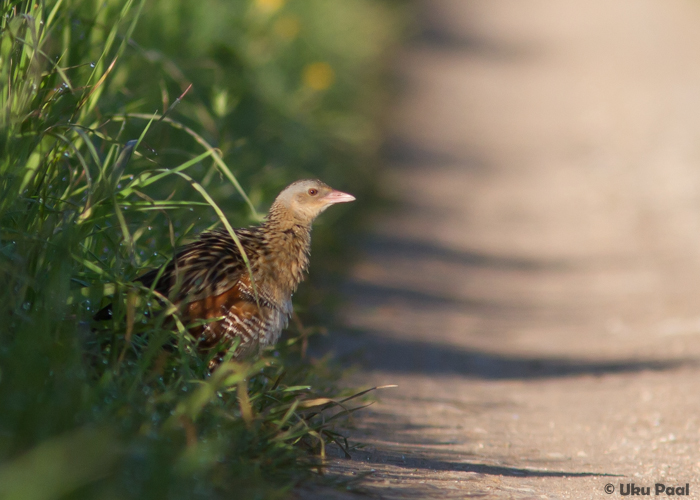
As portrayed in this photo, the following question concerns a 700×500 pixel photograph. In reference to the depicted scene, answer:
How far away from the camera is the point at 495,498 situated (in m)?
2.93

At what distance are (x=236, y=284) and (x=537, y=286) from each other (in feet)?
15.6

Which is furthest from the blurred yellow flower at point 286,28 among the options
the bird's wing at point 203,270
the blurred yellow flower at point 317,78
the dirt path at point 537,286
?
the bird's wing at point 203,270

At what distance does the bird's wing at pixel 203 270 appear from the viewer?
338 centimetres

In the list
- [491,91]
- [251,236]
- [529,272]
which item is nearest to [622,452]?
[251,236]

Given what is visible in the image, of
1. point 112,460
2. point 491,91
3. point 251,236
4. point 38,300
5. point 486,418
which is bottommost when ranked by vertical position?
point 486,418

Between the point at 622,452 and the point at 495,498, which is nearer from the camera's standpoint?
the point at 495,498

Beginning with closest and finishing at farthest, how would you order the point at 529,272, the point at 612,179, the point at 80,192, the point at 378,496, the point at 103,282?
the point at 378,496 → the point at 103,282 → the point at 80,192 → the point at 529,272 → the point at 612,179

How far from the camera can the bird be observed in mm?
3355

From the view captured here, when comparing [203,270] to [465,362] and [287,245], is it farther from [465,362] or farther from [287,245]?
[465,362]

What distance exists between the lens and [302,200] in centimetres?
407

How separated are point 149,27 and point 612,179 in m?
7.06

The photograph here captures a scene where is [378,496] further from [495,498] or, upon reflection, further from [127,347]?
[127,347]

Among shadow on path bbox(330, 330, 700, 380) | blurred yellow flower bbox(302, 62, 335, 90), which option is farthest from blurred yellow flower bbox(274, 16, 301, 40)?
shadow on path bbox(330, 330, 700, 380)

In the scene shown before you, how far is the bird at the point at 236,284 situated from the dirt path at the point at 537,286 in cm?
65
